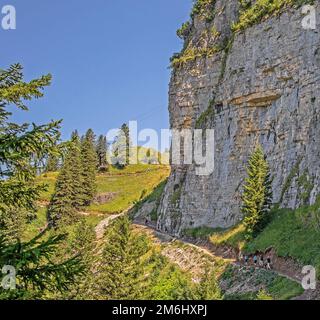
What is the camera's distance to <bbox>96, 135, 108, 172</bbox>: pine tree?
382 ft

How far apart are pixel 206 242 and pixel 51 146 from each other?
131ft

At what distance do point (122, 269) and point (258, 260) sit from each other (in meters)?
10.4

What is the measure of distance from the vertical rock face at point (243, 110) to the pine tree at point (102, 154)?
5373cm

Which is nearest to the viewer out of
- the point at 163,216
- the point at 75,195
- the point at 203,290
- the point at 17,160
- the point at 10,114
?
the point at 17,160

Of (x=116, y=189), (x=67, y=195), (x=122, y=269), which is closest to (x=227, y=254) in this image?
(x=122, y=269)

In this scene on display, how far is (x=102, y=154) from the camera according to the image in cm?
11719

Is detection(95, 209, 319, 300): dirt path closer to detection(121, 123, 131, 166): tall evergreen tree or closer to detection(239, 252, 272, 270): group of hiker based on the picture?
detection(239, 252, 272, 270): group of hiker

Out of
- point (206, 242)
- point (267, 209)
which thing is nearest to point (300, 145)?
point (267, 209)

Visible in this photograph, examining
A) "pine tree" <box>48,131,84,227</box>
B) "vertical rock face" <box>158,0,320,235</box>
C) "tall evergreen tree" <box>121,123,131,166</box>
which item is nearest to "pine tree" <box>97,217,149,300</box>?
"vertical rock face" <box>158,0,320,235</box>

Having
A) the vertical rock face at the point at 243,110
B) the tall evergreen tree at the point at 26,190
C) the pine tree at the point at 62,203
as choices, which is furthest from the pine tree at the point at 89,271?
the pine tree at the point at 62,203

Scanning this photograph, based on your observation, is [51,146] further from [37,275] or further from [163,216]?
[163,216]

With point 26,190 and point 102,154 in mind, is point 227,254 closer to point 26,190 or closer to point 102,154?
point 26,190

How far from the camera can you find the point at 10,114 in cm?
966

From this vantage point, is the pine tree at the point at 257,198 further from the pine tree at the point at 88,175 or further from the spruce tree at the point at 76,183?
the pine tree at the point at 88,175
